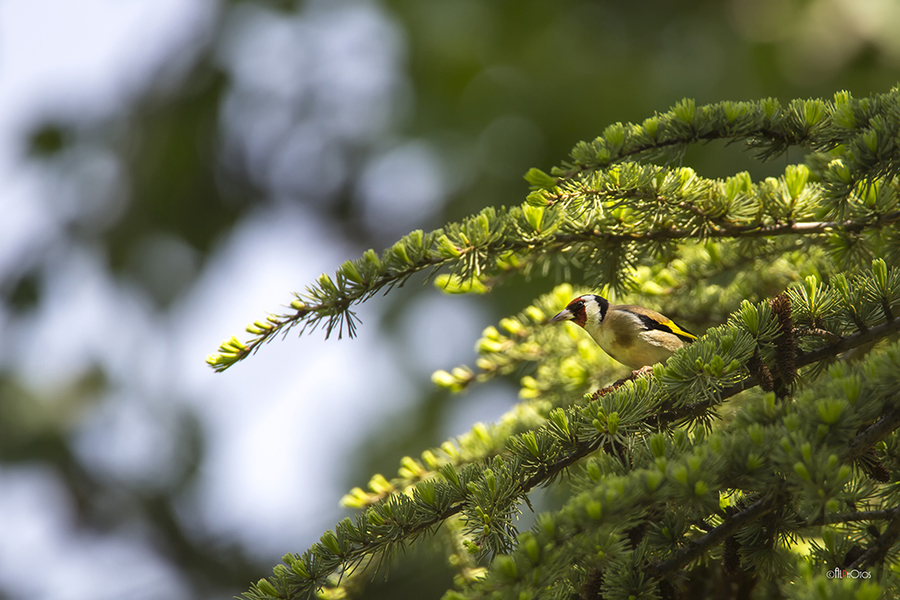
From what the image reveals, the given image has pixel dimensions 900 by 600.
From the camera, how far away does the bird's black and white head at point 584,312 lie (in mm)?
2304

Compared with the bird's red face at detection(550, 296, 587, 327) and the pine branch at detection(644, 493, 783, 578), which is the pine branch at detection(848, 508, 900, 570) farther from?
the bird's red face at detection(550, 296, 587, 327)

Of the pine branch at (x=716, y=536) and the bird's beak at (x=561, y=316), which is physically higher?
the bird's beak at (x=561, y=316)

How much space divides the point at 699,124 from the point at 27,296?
5.71 metres

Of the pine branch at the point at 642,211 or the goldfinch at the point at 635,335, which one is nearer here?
the pine branch at the point at 642,211

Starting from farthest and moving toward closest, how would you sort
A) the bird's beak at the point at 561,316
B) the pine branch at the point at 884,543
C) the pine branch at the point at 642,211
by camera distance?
the bird's beak at the point at 561,316
the pine branch at the point at 642,211
the pine branch at the point at 884,543

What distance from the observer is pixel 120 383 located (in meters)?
5.66

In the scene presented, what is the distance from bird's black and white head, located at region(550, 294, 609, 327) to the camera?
2.30 metres

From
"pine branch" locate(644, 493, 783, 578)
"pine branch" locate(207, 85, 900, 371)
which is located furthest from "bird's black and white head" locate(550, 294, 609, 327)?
"pine branch" locate(644, 493, 783, 578)

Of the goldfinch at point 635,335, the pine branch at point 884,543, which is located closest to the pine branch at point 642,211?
the pine branch at point 884,543

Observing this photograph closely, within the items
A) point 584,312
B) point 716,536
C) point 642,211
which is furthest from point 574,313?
point 716,536

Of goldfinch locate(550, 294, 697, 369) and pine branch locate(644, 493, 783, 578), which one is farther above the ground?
goldfinch locate(550, 294, 697, 369)

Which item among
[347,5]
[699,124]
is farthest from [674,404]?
[347,5]

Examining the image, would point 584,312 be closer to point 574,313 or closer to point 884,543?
point 574,313

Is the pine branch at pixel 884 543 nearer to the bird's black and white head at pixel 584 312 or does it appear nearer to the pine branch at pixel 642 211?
the pine branch at pixel 642 211
